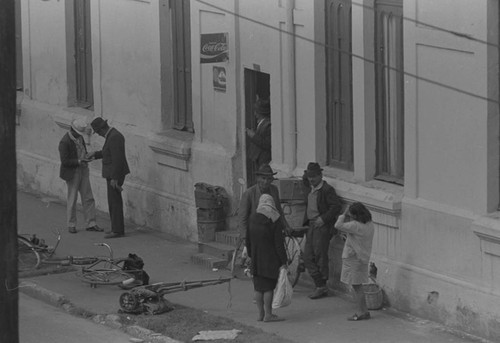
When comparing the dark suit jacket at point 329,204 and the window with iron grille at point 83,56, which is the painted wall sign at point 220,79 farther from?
the window with iron grille at point 83,56

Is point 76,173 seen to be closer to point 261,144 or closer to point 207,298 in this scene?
point 261,144

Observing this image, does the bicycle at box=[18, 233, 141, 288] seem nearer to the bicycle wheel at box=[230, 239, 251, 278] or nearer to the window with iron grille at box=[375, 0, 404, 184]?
the bicycle wheel at box=[230, 239, 251, 278]

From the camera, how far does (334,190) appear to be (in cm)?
1553

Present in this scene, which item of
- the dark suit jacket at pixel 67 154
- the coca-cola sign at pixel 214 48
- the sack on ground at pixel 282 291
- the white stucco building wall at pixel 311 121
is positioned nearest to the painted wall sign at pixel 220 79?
the white stucco building wall at pixel 311 121

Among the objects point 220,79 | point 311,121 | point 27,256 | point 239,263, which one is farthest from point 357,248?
point 27,256

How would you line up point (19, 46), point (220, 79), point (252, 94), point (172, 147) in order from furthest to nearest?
point (19, 46), point (172, 147), point (220, 79), point (252, 94)

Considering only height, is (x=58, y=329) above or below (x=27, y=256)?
below

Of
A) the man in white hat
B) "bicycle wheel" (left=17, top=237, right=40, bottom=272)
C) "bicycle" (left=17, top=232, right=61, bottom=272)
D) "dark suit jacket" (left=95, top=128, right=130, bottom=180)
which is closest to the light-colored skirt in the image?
"bicycle" (left=17, top=232, right=61, bottom=272)

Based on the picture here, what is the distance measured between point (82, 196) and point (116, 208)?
806 millimetres

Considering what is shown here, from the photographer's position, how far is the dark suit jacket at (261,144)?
56.6ft

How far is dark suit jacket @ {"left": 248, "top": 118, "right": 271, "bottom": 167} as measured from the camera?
1727cm

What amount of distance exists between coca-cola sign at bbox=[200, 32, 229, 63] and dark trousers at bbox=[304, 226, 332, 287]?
332 centimetres

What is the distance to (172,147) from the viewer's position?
1898cm

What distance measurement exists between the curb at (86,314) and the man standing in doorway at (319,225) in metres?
2.25
